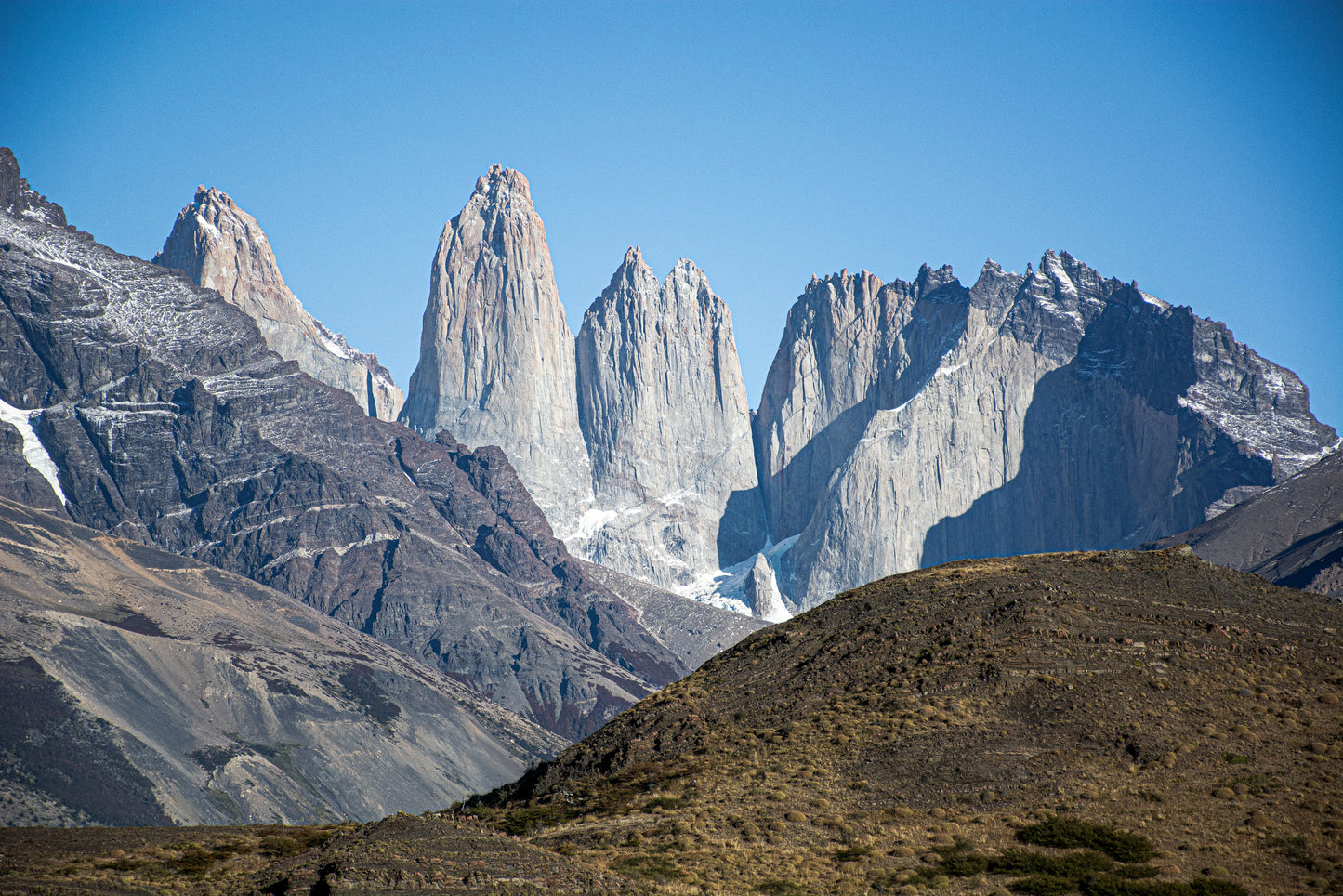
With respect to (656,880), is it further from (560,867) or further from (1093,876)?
(1093,876)

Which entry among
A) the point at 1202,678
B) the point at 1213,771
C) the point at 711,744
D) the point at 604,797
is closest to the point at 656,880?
the point at 604,797

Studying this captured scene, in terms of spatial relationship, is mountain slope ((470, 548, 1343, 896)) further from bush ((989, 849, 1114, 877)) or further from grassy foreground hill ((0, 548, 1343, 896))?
bush ((989, 849, 1114, 877))

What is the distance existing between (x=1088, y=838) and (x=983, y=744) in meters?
7.68

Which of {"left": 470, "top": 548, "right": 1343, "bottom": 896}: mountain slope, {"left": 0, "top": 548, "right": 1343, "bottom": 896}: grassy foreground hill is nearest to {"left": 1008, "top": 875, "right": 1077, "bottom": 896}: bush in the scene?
{"left": 0, "top": 548, "right": 1343, "bottom": 896}: grassy foreground hill

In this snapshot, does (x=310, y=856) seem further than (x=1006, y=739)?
No

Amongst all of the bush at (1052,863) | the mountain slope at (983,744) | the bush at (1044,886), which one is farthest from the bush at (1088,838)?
the bush at (1044,886)

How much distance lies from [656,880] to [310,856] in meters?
12.2

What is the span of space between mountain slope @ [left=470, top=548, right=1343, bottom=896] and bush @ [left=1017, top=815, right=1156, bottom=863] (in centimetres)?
57

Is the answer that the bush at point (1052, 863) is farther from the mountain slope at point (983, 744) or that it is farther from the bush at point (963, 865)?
the mountain slope at point (983, 744)

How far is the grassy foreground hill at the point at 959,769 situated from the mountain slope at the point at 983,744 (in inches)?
4.6

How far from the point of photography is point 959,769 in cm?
4784

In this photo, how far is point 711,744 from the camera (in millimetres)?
54125

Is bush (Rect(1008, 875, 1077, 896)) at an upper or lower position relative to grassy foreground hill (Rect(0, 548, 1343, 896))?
lower

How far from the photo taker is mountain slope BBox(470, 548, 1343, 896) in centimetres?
4169
